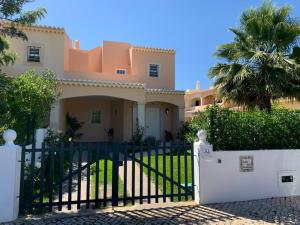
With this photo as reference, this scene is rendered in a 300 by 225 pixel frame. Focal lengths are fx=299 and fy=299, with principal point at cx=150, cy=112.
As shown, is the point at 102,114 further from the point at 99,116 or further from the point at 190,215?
the point at 190,215

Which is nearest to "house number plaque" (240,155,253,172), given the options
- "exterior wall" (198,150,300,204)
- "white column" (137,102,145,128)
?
"exterior wall" (198,150,300,204)

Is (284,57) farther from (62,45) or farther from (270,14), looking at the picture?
(62,45)

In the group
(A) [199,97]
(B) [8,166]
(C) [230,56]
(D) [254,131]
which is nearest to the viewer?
(B) [8,166]

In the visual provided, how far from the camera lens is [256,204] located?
7.79 meters

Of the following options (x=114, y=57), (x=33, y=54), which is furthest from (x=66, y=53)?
(x=114, y=57)

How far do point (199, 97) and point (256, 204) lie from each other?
36753 mm

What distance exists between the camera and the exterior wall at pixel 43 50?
19797 millimetres

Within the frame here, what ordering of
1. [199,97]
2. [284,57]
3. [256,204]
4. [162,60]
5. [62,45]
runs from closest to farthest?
[256,204], [284,57], [62,45], [162,60], [199,97]

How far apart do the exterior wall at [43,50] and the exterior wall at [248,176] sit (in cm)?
1538

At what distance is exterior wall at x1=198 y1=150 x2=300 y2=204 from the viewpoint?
779 cm

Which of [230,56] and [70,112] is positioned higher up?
[230,56]

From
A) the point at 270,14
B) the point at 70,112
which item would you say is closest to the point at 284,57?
the point at 270,14

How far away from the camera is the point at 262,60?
13.5 m

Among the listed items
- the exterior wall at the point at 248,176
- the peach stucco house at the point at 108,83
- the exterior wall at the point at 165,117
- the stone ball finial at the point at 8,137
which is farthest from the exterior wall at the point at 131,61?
the stone ball finial at the point at 8,137
